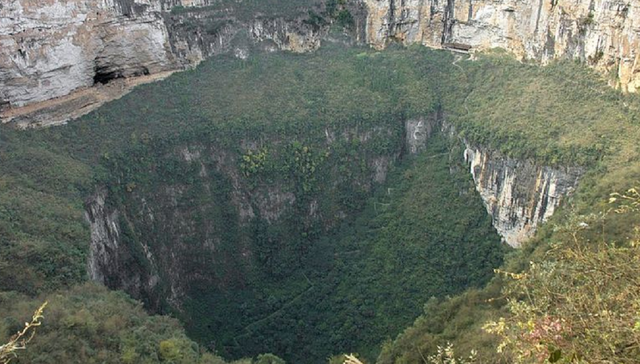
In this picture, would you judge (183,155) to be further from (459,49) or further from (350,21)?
(459,49)

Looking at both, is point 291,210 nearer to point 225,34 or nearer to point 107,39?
point 225,34

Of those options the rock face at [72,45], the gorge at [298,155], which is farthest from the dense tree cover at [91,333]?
the rock face at [72,45]

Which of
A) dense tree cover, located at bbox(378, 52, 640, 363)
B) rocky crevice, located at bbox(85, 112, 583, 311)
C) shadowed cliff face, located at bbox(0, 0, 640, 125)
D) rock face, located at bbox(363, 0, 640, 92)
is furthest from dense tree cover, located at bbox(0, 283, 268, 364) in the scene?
rock face, located at bbox(363, 0, 640, 92)

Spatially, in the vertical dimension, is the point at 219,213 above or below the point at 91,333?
below

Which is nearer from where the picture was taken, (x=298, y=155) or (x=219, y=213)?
(x=219, y=213)

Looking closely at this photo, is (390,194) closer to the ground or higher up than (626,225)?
closer to the ground

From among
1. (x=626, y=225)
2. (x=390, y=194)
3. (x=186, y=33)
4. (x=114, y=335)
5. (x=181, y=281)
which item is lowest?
(x=181, y=281)

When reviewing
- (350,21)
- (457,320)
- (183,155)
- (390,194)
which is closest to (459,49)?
(350,21)

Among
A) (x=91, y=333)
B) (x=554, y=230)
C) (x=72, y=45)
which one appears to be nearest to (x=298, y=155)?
(x=72, y=45)

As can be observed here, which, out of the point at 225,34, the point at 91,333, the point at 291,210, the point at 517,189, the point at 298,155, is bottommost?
the point at 291,210
